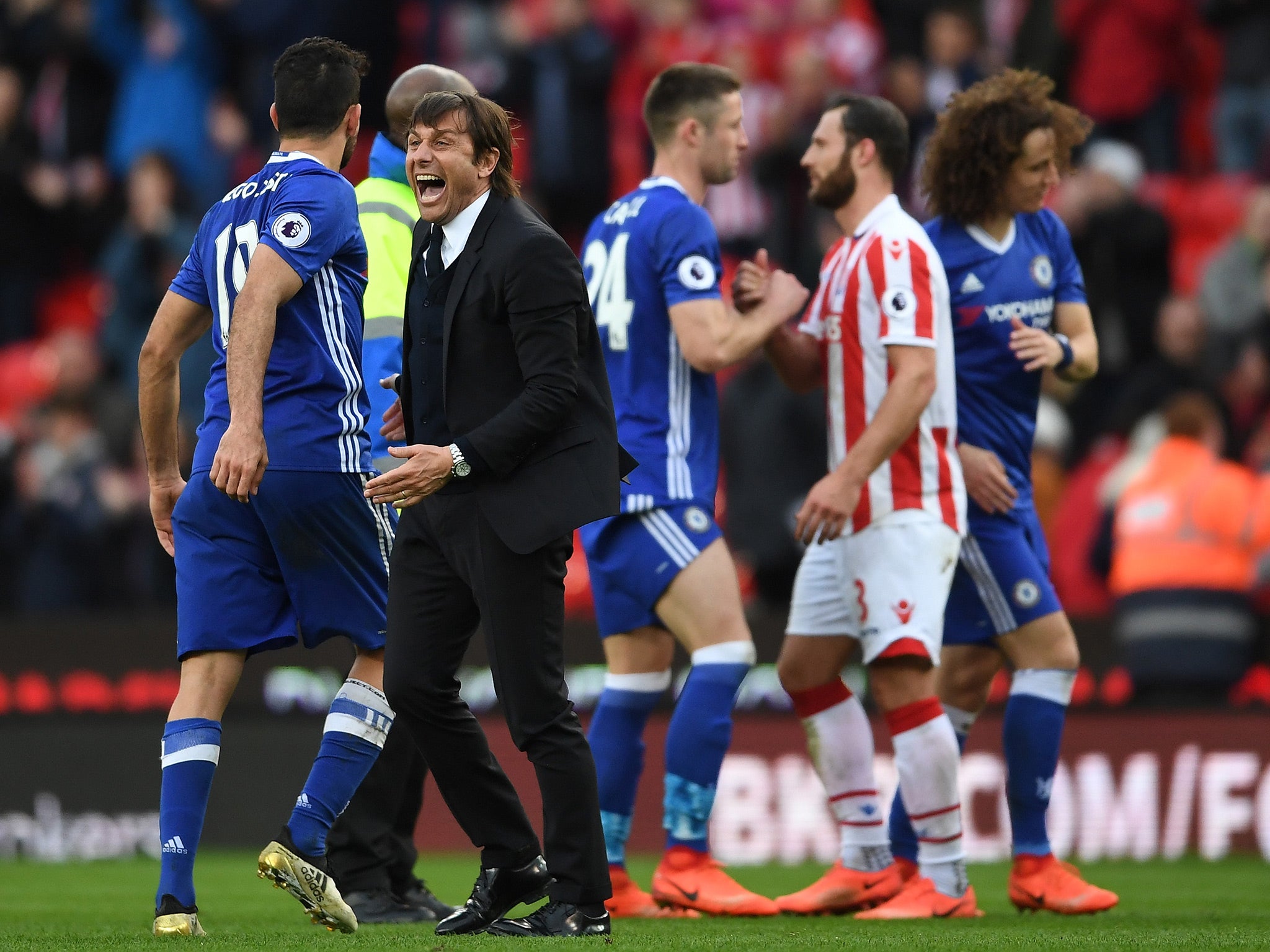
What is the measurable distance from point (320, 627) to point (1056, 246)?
323cm

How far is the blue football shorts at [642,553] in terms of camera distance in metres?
6.76

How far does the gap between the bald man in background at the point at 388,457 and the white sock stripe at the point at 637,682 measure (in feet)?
2.40

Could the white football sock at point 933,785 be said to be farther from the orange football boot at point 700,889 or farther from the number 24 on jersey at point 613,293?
the number 24 on jersey at point 613,293

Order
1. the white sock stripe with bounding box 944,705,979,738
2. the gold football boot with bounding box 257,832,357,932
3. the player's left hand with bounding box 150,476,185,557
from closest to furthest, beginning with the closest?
the gold football boot with bounding box 257,832,357,932 → the player's left hand with bounding box 150,476,185,557 → the white sock stripe with bounding box 944,705,979,738

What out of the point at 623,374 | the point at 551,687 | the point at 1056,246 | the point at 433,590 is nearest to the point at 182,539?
the point at 433,590

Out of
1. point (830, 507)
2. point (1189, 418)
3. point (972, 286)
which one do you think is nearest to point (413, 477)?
point (830, 507)

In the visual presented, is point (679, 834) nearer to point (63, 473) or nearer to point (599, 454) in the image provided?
point (599, 454)

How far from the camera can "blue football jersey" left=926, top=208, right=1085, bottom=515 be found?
284 inches

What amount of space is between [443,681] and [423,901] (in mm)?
1539

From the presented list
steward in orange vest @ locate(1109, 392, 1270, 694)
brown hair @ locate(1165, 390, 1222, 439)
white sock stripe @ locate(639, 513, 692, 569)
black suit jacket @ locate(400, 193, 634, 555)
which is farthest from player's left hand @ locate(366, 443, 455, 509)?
brown hair @ locate(1165, 390, 1222, 439)

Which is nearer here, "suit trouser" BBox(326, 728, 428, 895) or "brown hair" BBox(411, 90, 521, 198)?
"brown hair" BBox(411, 90, 521, 198)

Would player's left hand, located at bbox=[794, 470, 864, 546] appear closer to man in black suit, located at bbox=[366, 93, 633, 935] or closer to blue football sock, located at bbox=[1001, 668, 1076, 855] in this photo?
man in black suit, located at bbox=[366, 93, 633, 935]

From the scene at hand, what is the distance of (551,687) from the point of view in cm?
551

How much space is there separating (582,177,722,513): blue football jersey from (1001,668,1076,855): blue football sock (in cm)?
134
